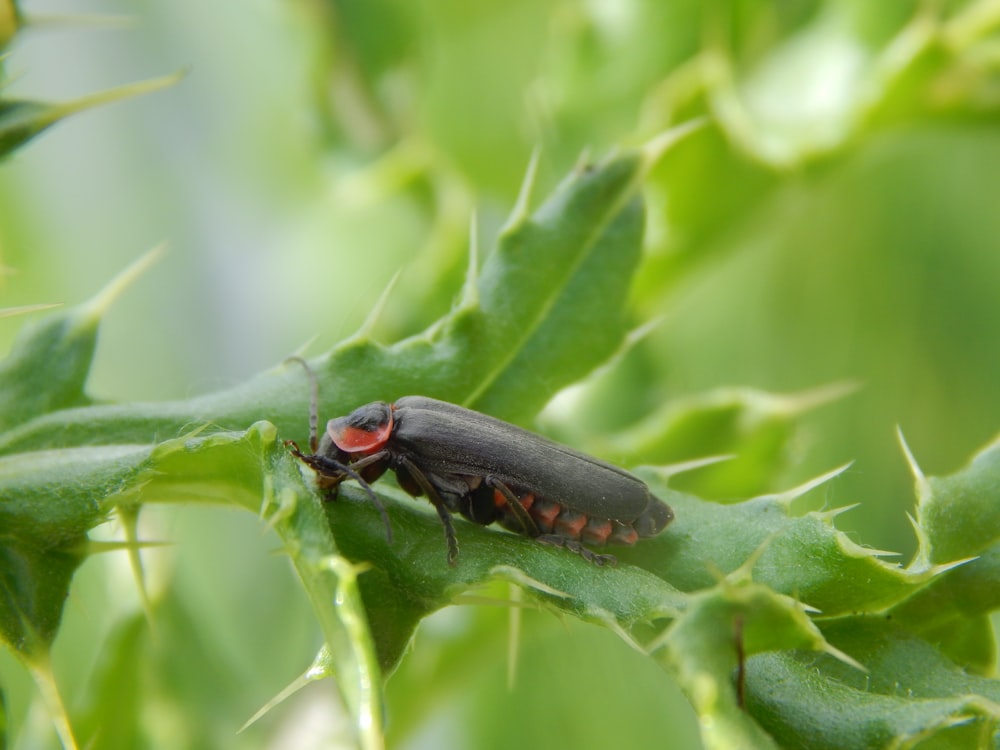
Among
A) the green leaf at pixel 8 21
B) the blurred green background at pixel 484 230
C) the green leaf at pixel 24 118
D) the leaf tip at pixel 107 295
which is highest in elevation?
the green leaf at pixel 8 21

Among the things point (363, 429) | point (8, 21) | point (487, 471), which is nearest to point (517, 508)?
point (487, 471)

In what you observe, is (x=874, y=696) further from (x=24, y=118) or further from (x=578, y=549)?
(x=24, y=118)

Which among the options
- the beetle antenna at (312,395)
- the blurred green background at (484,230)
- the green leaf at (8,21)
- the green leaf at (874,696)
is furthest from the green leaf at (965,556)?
the green leaf at (8,21)

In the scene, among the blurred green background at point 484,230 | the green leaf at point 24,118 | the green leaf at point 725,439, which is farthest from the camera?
the blurred green background at point 484,230

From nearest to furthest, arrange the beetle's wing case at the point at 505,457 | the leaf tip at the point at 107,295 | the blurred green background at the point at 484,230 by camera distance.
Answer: the leaf tip at the point at 107,295 → the beetle's wing case at the point at 505,457 → the blurred green background at the point at 484,230

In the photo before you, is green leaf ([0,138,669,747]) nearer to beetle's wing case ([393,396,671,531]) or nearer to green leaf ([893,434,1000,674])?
beetle's wing case ([393,396,671,531])

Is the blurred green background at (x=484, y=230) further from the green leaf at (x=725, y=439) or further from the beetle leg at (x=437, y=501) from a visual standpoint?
the beetle leg at (x=437, y=501)

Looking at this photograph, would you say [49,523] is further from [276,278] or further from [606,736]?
[276,278]
